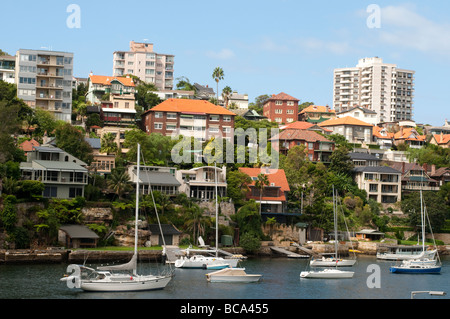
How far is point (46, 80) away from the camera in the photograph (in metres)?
111

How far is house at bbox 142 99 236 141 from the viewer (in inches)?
4232

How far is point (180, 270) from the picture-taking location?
6412cm

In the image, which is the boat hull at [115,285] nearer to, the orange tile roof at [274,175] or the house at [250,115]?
the orange tile roof at [274,175]

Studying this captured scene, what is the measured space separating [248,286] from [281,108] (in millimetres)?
92329

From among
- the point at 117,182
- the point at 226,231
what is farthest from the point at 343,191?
the point at 117,182

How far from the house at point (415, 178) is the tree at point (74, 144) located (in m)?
59.6

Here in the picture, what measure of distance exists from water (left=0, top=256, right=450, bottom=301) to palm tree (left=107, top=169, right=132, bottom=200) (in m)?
13.4

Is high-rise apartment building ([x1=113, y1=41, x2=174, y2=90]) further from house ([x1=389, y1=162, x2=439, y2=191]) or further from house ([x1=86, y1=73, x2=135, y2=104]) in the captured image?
house ([x1=389, y1=162, x2=439, y2=191])

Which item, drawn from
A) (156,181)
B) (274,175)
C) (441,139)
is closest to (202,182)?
(156,181)

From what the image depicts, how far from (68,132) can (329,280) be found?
42.5 meters

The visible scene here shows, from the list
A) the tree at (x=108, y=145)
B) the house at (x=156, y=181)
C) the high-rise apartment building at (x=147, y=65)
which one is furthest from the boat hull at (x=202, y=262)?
the high-rise apartment building at (x=147, y=65)

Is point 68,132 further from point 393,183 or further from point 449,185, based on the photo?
point 449,185

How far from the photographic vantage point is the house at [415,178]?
113m

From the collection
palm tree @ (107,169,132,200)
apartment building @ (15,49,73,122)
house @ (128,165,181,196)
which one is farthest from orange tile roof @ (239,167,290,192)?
apartment building @ (15,49,73,122)
